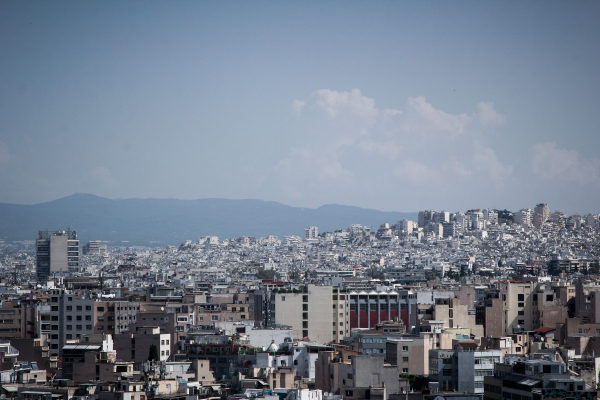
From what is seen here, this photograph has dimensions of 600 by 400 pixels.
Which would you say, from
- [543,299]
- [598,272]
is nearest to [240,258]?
[598,272]

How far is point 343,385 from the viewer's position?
1068 inches

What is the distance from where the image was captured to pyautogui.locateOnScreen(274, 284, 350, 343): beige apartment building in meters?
44.8

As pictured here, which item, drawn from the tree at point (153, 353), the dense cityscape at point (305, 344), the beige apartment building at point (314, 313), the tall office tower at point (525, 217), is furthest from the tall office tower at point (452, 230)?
the tree at point (153, 353)

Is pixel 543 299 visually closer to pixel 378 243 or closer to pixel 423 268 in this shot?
pixel 423 268

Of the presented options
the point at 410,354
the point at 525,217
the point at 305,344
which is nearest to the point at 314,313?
the point at 305,344

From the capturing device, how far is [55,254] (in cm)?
10525

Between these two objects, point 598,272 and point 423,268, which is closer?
point 598,272

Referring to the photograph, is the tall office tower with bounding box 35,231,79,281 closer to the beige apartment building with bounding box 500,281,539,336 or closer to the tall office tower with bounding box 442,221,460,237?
the beige apartment building with bounding box 500,281,539,336

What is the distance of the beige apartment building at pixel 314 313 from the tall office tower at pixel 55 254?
63.5 m

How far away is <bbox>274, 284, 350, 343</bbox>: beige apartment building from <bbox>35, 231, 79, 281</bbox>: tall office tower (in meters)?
63.5

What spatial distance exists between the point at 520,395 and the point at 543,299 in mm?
22393

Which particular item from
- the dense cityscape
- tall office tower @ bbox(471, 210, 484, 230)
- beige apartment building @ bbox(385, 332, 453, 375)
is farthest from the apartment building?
tall office tower @ bbox(471, 210, 484, 230)

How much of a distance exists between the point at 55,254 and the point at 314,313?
6526cm

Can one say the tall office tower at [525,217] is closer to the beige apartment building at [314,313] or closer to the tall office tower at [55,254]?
the tall office tower at [55,254]
